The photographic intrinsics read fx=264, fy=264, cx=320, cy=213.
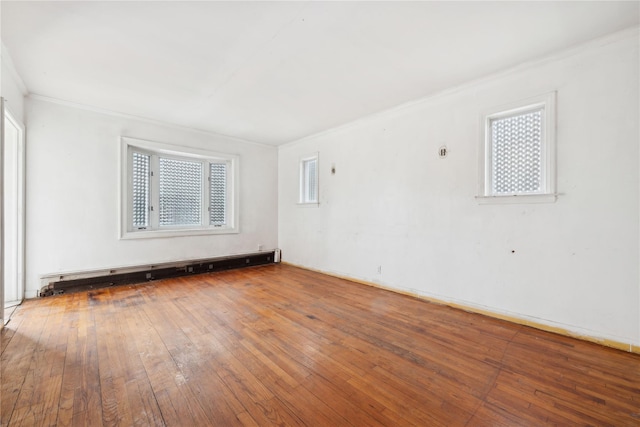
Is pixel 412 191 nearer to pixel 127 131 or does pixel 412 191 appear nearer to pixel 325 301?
pixel 325 301

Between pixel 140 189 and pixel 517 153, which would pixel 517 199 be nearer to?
pixel 517 153

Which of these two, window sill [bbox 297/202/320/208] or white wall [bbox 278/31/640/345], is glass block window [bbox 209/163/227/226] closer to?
window sill [bbox 297/202/320/208]

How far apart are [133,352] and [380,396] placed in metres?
1.99

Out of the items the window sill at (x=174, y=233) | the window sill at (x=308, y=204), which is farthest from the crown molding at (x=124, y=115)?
the window sill at (x=174, y=233)

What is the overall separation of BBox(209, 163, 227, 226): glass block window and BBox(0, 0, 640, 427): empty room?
0.78 m

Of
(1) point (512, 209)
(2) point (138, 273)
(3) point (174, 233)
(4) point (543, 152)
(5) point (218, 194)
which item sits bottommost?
(2) point (138, 273)

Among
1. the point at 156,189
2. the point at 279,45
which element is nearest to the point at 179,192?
the point at 156,189

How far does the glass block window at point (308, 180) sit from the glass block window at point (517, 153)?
3334mm

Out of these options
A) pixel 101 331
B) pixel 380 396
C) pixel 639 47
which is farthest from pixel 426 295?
pixel 101 331

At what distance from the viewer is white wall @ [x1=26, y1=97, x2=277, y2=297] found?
11.8 ft

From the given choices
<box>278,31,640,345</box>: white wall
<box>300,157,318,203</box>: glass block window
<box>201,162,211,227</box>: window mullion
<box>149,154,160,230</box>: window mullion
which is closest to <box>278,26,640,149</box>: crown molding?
<box>278,31,640,345</box>: white wall

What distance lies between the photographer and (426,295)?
11.8ft

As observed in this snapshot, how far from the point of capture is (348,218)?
15.5 feet

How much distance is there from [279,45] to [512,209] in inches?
116
